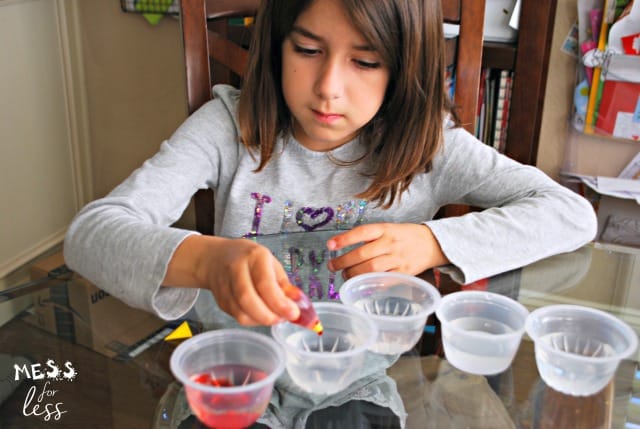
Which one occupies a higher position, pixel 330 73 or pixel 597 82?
pixel 330 73

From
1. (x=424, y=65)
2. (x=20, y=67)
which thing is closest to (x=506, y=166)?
(x=424, y=65)

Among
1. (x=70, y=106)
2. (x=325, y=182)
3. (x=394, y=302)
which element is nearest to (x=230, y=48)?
(x=325, y=182)

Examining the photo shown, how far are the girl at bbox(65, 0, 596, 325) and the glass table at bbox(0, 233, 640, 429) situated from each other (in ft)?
0.30

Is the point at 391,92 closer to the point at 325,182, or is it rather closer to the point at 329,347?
the point at 325,182

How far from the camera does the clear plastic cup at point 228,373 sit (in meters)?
0.62

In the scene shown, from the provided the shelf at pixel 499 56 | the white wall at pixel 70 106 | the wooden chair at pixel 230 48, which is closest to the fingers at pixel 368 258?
the wooden chair at pixel 230 48

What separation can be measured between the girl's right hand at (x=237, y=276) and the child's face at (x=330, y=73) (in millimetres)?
325

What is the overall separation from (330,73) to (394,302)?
34 centimetres

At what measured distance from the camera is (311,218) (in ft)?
3.94

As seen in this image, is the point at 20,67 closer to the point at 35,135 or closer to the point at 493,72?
the point at 35,135

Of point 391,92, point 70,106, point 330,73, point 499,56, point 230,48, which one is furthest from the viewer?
point 70,106

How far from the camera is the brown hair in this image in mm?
1015

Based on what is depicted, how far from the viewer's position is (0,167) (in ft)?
6.52

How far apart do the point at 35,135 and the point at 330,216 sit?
1269 millimetres
